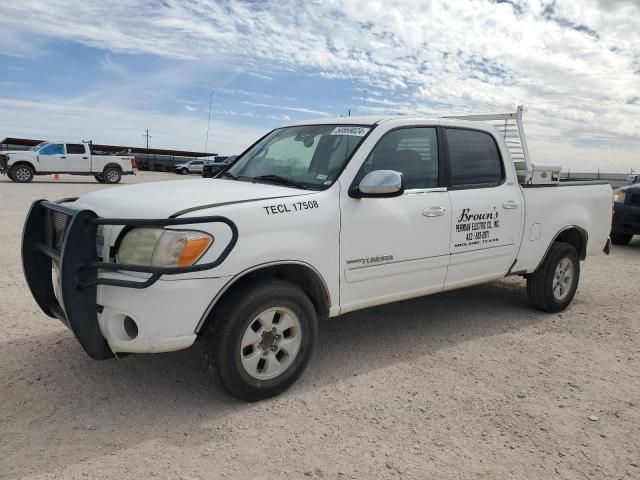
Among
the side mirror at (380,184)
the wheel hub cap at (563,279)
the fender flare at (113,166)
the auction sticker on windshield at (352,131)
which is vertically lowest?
Answer: the wheel hub cap at (563,279)

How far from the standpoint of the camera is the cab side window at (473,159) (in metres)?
4.55

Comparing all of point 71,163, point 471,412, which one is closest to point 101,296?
point 471,412

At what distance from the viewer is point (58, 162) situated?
2298cm

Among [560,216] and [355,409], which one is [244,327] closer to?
[355,409]

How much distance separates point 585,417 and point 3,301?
16.9 ft

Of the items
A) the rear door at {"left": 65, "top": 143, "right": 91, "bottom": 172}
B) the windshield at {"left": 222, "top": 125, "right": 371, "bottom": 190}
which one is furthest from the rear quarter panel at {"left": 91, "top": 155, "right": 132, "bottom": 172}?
the windshield at {"left": 222, "top": 125, "right": 371, "bottom": 190}

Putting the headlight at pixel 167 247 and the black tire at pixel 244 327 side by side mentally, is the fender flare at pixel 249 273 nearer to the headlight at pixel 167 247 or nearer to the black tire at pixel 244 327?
the black tire at pixel 244 327

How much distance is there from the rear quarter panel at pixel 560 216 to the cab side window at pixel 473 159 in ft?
1.48

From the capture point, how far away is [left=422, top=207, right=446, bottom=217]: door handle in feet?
13.6

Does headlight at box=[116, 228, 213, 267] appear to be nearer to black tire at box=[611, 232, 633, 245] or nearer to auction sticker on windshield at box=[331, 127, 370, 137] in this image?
auction sticker on windshield at box=[331, 127, 370, 137]

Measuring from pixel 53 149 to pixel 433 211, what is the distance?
22.6 meters

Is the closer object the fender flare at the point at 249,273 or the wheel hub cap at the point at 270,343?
the fender flare at the point at 249,273

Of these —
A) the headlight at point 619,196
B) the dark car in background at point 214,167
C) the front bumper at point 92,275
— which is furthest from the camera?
the headlight at point 619,196

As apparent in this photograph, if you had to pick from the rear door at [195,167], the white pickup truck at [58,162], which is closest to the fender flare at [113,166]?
the white pickup truck at [58,162]
